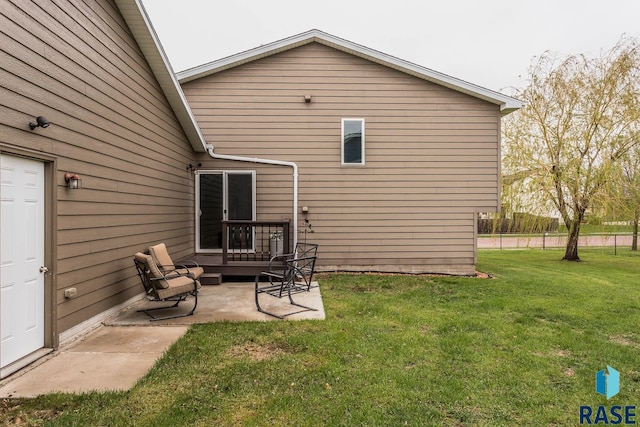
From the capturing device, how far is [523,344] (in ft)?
13.2

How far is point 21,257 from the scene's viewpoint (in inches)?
133

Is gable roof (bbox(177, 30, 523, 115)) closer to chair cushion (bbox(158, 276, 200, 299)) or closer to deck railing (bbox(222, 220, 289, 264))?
deck railing (bbox(222, 220, 289, 264))

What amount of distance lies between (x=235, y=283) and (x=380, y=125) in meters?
4.69

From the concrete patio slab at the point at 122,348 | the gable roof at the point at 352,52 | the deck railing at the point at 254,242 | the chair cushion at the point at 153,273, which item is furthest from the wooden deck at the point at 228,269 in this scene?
the gable roof at the point at 352,52

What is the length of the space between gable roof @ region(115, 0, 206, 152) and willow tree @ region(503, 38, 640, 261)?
926 centimetres

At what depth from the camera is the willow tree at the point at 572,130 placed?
437 inches

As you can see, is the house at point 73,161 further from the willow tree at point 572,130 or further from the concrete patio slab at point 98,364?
the willow tree at point 572,130

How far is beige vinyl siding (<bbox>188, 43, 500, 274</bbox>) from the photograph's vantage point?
8.33 meters

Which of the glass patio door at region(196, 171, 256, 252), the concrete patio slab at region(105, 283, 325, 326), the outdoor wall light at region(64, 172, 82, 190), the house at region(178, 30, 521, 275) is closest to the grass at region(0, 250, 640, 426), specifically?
the concrete patio slab at region(105, 283, 325, 326)

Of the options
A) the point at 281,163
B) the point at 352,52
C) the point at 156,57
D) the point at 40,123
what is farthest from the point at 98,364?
the point at 352,52

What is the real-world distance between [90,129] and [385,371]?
4.26m

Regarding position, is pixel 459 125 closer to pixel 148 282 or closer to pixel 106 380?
pixel 148 282

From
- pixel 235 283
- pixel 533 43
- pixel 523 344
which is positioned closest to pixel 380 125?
pixel 235 283

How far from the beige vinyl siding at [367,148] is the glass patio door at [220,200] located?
0.80 ft
